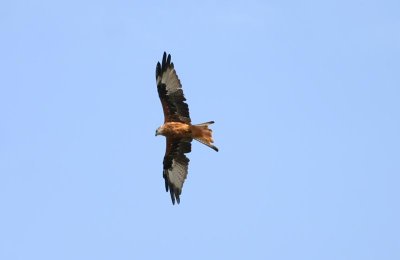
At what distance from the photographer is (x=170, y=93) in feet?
64.3

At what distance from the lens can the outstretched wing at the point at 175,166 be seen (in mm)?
20078

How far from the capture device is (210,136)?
1906 centimetres

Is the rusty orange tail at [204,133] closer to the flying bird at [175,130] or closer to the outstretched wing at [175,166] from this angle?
the flying bird at [175,130]

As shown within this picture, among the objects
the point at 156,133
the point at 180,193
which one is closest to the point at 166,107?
the point at 156,133

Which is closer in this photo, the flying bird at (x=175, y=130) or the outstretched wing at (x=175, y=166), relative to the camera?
the flying bird at (x=175, y=130)

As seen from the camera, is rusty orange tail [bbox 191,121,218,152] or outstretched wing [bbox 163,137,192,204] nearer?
rusty orange tail [bbox 191,121,218,152]

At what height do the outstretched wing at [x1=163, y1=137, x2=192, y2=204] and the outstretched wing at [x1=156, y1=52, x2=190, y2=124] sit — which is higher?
the outstretched wing at [x1=156, y1=52, x2=190, y2=124]

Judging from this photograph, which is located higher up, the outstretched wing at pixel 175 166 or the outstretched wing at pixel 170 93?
the outstretched wing at pixel 170 93

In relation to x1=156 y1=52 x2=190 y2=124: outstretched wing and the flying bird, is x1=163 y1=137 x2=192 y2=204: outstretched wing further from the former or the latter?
x1=156 y1=52 x2=190 y2=124: outstretched wing

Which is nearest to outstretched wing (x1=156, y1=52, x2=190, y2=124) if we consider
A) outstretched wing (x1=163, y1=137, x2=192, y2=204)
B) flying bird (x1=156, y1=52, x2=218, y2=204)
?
flying bird (x1=156, y1=52, x2=218, y2=204)

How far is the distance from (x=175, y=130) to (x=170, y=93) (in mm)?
942

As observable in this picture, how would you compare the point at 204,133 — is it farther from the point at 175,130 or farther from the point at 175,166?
the point at 175,166

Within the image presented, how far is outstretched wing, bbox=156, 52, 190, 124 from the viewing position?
1945 centimetres

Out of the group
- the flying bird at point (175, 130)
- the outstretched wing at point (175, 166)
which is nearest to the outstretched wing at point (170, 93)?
the flying bird at point (175, 130)
